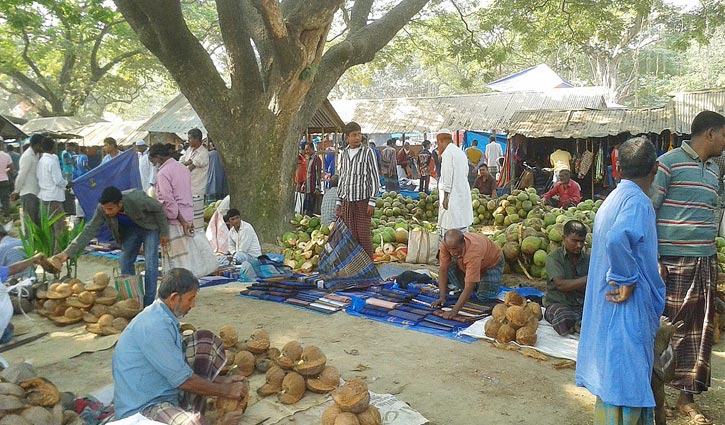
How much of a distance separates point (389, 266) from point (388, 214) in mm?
2467

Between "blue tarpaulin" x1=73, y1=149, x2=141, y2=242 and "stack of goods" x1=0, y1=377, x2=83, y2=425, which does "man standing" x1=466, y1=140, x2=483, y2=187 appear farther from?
"stack of goods" x1=0, y1=377, x2=83, y2=425

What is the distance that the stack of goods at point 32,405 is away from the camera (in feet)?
9.15

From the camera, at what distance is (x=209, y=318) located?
18.3 ft

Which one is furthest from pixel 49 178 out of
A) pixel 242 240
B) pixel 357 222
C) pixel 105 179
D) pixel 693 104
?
pixel 693 104

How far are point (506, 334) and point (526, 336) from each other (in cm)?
17

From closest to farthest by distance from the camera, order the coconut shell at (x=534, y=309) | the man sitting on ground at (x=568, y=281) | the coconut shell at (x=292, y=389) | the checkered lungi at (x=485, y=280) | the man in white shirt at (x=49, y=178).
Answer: the coconut shell at (x=292, y=389)
the man sitting on ground at (x=568, y=281)
the coconut shell at (x=534, y=309)
the checkered lungi at (x=485, y=280)
the man in white shirt at (x=49, y=178)

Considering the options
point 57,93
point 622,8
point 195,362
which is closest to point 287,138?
point 195,362

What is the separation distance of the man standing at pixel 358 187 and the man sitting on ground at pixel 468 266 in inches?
56.9

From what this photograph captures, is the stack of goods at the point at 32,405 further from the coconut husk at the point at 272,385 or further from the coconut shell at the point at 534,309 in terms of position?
the coconut shell at the point at 534,309

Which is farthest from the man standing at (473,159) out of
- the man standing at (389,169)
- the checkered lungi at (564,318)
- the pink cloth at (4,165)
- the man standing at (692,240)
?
the man standing at (692,240)

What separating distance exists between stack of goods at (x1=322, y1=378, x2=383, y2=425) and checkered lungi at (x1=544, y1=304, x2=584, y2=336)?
7.61 ft

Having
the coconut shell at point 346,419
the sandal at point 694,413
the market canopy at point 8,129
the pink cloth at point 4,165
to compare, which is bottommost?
the sandal at point 694,413

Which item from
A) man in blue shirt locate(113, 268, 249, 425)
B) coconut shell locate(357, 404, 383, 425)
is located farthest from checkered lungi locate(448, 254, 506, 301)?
man in blue shirt locate(113, 268, 249, 425)

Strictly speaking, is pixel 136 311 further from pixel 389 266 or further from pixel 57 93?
pixel 57 93
